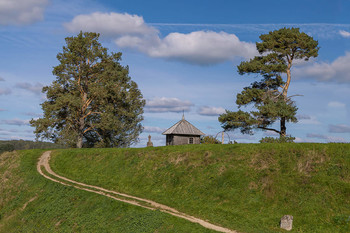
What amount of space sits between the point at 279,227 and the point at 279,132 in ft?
72.5

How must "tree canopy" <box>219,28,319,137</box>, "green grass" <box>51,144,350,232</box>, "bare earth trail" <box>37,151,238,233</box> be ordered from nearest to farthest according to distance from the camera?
"bare earth trail" <box>37,151,238,233</box> < "green grass" <box>51,144,350,232</box> < "tree canopy" <box>219,28,319,137</box>

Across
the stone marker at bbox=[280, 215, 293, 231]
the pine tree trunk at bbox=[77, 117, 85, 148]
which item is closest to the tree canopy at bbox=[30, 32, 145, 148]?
the pine tree trunk at bbox=[77, 117, 85, 148]

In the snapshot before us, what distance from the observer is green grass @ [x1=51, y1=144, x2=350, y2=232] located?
22594 millimetres

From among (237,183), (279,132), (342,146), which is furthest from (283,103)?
(237,183)

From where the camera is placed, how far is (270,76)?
1716 inches

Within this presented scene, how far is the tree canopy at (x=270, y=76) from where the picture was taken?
1620 inches

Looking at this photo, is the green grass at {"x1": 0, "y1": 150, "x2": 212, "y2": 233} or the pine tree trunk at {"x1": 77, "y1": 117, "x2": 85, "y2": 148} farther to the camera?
the pine tree trunk at {"x1": 77, "y1": 117, "x2": 85, "y2": 148}

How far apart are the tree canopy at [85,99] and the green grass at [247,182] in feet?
58.0

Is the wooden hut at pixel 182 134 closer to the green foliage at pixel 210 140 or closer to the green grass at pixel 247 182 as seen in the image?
the green foliage at pixel 210 140

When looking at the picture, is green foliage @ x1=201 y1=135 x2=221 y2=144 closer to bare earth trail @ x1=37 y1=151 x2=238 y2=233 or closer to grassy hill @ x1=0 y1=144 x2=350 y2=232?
grassy hill @ x1=0 y1=144 x2=350 y2=232

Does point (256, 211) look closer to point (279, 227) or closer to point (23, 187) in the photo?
point (279, 227)

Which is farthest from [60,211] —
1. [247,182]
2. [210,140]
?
[210,140]

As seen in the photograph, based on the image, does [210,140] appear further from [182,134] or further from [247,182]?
[247,182]

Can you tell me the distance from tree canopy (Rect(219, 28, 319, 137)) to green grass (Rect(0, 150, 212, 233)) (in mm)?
20437
